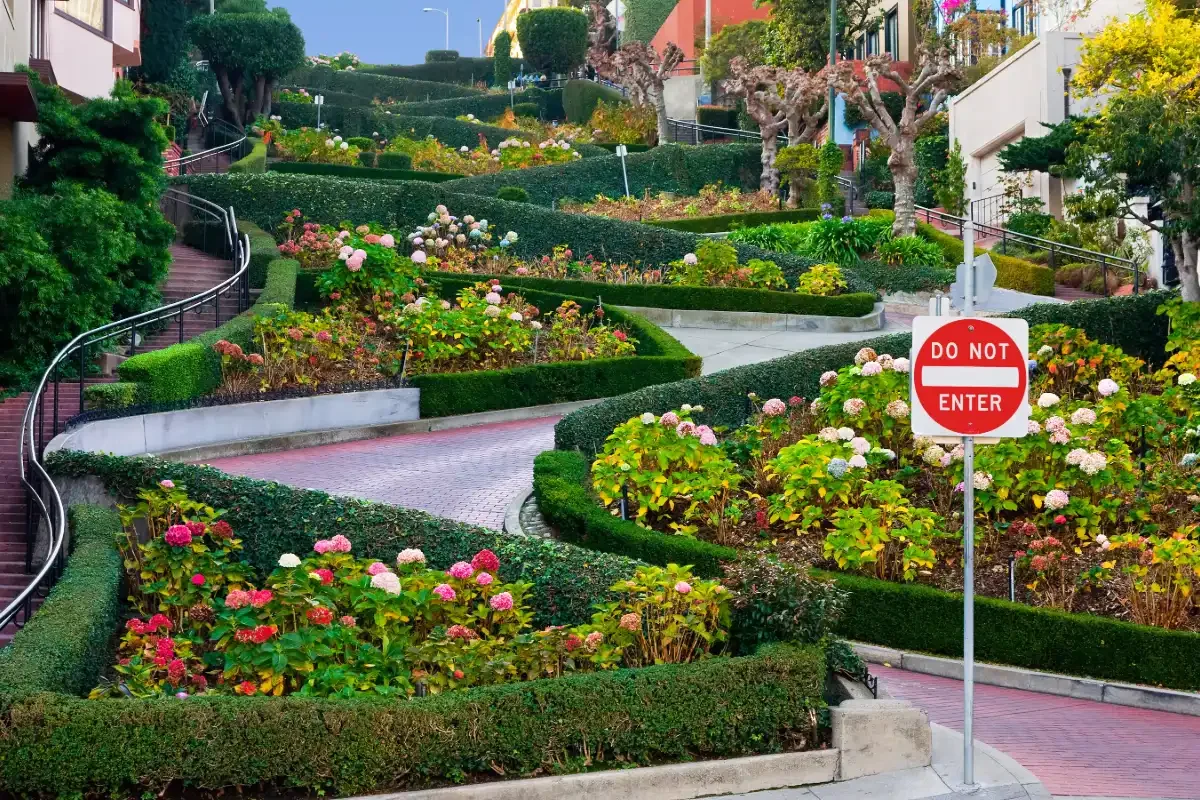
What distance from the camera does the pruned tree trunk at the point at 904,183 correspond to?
28750 mm

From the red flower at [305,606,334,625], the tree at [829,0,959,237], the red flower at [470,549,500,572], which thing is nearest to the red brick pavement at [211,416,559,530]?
the red flower at [470,549,500,572]

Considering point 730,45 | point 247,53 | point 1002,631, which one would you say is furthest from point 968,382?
point 730,45

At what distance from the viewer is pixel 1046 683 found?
10.2m

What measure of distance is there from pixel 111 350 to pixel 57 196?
209cm

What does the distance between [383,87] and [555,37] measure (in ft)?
26.3

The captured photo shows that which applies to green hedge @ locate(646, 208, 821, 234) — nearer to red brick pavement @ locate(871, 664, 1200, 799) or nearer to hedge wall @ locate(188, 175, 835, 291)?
hedge wall @ locate(188, 175, 835, 291)

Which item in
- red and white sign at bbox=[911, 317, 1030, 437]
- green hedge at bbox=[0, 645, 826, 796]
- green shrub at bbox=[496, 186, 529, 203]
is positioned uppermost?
green shrub at bbox=[496, 186, 529, 203]

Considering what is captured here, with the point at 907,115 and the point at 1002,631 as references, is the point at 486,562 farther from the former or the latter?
the point at 907,115

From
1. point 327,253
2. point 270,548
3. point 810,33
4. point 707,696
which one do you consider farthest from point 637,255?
point 810,33

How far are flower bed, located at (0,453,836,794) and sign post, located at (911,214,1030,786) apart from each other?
1.22 m

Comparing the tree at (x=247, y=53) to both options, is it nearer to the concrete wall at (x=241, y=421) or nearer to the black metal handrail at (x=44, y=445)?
the black metal handrail at (x=44, y=445)

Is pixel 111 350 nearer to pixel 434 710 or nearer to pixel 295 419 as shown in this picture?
pixel 295 419

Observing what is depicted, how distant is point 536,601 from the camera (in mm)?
9562

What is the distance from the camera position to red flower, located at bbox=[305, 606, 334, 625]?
8602 mm
